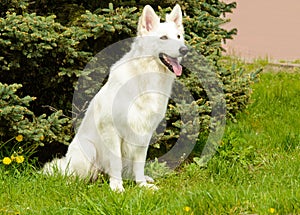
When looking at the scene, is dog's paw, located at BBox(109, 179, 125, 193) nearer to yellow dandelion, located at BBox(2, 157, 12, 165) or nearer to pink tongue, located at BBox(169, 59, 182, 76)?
yellow dandelion, located at BBox(2, 157, 12, 165)

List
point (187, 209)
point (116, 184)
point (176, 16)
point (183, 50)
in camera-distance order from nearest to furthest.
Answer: point (187, 209) < point (183, 50) < point (176, 16) < point (116, 184)

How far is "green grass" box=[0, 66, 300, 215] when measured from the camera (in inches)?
158

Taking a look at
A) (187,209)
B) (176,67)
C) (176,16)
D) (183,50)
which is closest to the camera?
(187,209)

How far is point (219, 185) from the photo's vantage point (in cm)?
Answer: 498

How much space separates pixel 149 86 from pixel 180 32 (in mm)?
553

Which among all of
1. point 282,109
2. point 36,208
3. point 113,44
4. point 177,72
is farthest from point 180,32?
point 282,109

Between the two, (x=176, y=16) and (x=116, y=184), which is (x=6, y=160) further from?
(x=176, y=16)

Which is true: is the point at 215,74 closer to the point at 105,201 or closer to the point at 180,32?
the point at 180,32

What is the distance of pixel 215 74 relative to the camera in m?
5.97

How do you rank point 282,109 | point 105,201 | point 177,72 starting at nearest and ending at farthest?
point 105,201
point 177,72
point 282,109

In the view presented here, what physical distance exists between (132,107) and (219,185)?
41.7 inches

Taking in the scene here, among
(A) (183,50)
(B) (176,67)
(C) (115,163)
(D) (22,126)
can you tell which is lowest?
(C) (115,163)

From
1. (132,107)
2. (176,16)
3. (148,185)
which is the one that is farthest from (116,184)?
(176,16)

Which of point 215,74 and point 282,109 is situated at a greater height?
point 215,74
